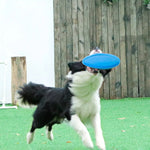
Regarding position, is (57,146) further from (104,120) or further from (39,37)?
(39,37)

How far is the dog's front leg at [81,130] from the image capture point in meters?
4.00

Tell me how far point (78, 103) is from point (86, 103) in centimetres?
9

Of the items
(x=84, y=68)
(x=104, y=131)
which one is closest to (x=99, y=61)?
(x=84, y=68)

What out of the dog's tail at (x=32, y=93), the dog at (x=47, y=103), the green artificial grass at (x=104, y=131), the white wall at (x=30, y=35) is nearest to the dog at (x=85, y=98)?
the dog at (x=47, y=103)

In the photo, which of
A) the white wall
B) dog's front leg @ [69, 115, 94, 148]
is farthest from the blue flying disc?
the white wall

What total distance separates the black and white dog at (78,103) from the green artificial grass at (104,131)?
41 centimetres

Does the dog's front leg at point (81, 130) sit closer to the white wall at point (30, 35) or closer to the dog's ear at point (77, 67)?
the dog's ear at point (77, 67)

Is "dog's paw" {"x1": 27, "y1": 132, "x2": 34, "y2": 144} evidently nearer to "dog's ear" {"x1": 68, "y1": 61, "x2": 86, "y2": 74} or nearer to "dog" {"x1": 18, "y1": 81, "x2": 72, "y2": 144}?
"dog" {"x1": 18, "y1": 81, "x2": 72, "y2": 144}

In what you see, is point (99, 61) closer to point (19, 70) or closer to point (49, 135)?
point (49, 135)

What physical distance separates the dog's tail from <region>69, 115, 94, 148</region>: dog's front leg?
0.89 m

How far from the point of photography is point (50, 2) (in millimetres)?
9523

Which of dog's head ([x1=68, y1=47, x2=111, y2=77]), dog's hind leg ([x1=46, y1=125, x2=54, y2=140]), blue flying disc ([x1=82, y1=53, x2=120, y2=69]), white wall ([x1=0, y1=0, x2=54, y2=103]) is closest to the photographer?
blue flying disc ([x1=82, y1=53, x2=120, y2=69])

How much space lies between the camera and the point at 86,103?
4203 millimetres

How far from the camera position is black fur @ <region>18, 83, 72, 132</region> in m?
4.31
